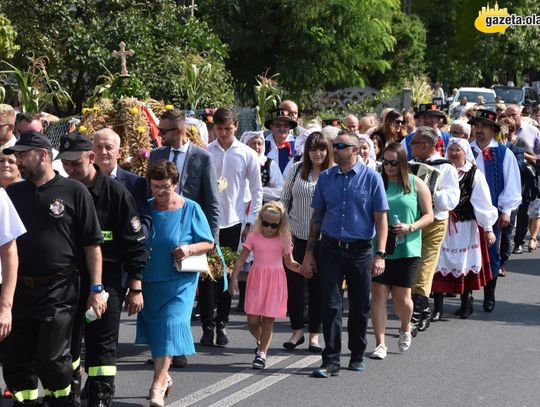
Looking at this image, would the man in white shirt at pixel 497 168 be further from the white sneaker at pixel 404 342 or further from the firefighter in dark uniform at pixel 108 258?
the firefighter in dark uniform at pixel 108 258

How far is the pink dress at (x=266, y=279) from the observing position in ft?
30.8

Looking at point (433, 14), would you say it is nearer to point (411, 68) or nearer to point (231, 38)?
point (411, 68)

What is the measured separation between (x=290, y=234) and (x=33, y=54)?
13.0m

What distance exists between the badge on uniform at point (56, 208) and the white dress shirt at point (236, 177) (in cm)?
405

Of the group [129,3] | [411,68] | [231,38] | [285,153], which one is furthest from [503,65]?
[285,153]

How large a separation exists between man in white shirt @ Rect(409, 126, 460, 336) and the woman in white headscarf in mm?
760

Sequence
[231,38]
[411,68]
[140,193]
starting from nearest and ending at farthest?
[140,193] → [231,38] → [411,68]

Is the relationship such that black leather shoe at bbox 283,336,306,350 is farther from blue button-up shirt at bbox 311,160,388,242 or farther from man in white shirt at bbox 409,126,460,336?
blue button-up shirt at bbox 311,160,388,242

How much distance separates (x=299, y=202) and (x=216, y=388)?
89.6 inches

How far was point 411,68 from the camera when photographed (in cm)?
3891

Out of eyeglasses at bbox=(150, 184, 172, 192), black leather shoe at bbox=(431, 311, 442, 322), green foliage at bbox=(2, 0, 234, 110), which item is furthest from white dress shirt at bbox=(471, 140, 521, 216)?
green foliage at bbox=(2, 0, 234, 110)

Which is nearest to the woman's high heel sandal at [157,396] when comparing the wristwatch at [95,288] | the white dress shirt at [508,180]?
the wristwatch at [95,288]

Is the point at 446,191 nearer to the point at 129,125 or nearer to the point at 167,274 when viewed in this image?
the point at 129,125

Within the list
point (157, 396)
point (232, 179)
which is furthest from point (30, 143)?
point (232, 179)
